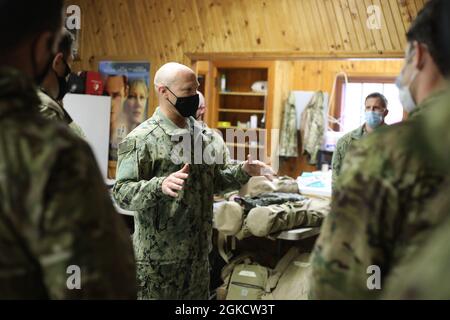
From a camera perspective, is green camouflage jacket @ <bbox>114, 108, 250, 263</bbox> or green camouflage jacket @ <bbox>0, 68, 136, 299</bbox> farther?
green camouflage jacket @ <bbox>114, 108, 250, 263</bbox>

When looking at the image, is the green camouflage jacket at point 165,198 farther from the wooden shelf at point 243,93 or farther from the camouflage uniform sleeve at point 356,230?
the wooden shelf at point 243,93

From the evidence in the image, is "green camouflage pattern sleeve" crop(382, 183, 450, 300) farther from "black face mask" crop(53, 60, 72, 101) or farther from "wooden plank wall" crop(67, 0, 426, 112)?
"wooden plank wall" crop(67, 0, 426, 112)

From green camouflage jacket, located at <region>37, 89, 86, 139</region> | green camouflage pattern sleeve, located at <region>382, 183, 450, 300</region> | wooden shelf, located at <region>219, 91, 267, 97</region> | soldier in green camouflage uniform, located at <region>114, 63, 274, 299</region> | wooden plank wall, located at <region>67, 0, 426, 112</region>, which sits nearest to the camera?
green camouflage pattern sleeve, located at <region>382, 183, 450, 300</region>

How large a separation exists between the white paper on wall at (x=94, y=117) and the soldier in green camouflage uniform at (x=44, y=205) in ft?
14.6

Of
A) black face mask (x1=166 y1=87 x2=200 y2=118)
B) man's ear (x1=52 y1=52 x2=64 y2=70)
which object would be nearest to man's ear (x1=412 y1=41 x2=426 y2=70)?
man's ear (x1=52 y1=52 x2=64 y2=70)

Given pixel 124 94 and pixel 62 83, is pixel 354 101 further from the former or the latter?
pixel 62 83

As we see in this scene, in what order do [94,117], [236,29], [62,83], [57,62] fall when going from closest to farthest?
[57,62], [62,83], [236,29], [94,117]

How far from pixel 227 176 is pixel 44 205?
176 centimetres

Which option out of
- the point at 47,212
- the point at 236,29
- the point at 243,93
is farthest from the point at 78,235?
the point at 243,93

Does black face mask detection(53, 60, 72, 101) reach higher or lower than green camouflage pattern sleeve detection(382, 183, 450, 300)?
higher

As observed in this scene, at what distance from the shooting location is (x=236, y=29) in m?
4.77

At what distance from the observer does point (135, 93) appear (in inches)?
219

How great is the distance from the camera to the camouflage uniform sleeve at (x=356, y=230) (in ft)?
3.44

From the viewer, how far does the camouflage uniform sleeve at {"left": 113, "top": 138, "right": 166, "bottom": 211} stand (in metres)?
2.25
